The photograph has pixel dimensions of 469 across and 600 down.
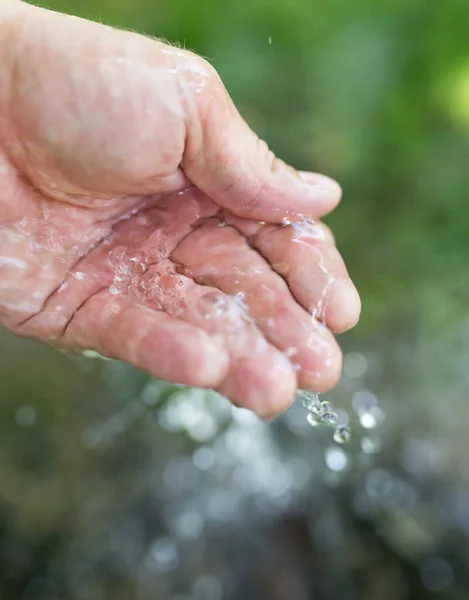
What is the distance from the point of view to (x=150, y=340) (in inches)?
28.7

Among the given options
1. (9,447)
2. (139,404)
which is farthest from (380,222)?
(9,447)

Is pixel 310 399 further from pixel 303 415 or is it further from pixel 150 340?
pixel 303 415

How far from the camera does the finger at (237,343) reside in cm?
68

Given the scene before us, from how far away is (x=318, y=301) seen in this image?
0.78m

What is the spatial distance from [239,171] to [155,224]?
0.19 metres

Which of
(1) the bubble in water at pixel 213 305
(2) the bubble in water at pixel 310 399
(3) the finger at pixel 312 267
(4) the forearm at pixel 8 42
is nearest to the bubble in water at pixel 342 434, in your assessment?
(2) the bubble in water at pixel 310 399

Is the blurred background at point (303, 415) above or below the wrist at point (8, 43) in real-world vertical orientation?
below

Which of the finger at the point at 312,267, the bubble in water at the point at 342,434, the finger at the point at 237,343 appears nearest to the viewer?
the finger at the point at 237,343

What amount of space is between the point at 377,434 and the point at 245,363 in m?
0.81

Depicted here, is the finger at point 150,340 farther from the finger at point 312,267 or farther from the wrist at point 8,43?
the wrist at point 8,43

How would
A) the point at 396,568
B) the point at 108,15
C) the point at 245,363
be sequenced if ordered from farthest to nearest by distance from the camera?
the point at 108,15 → the point at 396,568 → the point at 245,363

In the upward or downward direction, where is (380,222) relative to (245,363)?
downward

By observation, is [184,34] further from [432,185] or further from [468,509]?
[468,509]

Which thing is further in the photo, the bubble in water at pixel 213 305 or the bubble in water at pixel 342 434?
the bubble in water at pixel 342 434
